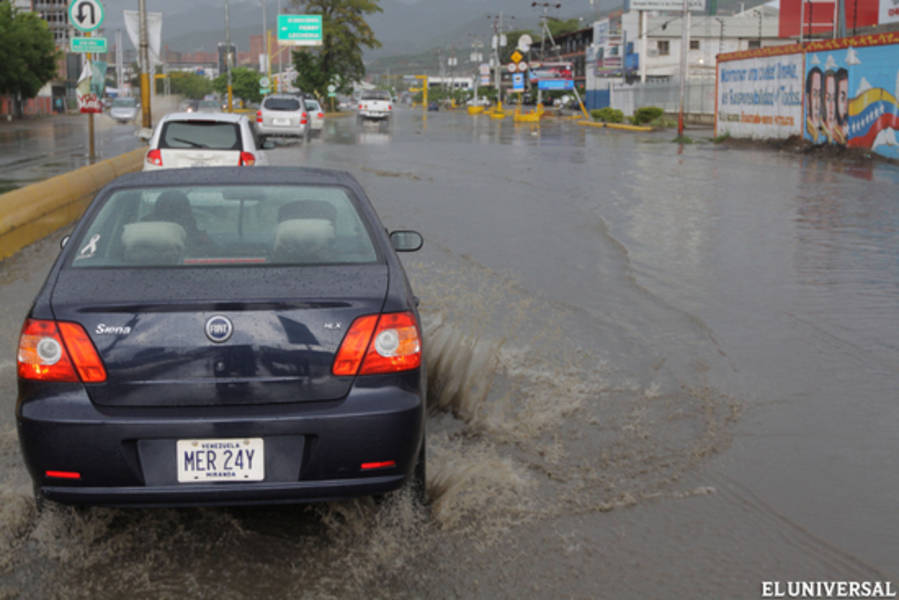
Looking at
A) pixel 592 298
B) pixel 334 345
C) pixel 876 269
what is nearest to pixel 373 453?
pixel 334 345

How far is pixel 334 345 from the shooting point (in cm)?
401

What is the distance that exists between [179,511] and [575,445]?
2029mm

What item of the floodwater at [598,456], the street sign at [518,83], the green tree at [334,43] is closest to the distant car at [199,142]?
the floodwater at [598,456]

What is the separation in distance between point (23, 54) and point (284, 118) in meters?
45.4

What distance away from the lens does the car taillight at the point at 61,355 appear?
3918 mm

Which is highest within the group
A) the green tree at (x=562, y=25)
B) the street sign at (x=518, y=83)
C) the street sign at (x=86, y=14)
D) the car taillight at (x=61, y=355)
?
the green tree at (x=562, y=25)

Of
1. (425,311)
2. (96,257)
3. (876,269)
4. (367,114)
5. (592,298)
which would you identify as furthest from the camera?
(367,114)

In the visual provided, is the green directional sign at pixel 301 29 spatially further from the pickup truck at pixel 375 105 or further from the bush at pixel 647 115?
the bush at pixel 647 115


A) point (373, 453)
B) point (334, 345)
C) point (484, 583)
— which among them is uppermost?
point (334, 345)

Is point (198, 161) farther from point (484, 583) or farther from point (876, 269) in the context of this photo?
point (484, 583)

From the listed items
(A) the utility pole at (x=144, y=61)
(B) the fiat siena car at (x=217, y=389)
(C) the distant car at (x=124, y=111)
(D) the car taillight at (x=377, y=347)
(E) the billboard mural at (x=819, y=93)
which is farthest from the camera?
(C) the distant car at (x=124, y=111)

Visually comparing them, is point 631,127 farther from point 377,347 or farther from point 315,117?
point 377,347

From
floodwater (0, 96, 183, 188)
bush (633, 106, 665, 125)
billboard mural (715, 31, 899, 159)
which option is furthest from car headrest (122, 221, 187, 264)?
bush (633, 106, 665, 125)

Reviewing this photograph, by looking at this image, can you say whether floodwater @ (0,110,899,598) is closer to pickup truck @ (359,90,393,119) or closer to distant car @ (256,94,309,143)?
distant car @ (256,94,309,143)
